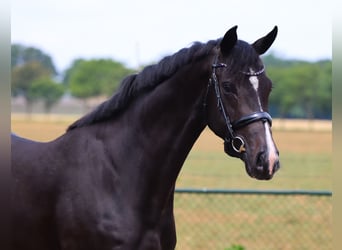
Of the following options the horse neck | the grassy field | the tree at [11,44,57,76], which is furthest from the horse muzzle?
the tree at [11,44,57,76]

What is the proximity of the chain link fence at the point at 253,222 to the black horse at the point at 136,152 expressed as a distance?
Result: 8.80ft

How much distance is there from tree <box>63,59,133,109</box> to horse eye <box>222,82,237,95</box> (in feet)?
240

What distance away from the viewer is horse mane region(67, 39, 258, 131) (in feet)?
10.5

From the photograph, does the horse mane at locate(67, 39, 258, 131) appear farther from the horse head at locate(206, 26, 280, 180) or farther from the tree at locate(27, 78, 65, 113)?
the tree at locate(27, 78, 65, 113)

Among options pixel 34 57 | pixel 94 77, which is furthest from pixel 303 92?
pixel 34 57

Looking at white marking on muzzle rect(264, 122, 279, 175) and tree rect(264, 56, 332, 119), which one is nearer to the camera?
white marking on muzzle rect(264, 122, 279, 175)

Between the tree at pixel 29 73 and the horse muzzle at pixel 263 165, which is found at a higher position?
the horse muzzle at pixel 263 165

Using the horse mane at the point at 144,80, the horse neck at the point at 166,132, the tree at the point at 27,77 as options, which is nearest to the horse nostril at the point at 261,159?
the horse neck at the point at 166,132

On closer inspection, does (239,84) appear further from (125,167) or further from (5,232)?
(5,232)

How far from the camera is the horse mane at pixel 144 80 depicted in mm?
3207

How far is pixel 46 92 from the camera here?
73.8 m

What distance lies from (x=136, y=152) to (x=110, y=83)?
75.4 meters

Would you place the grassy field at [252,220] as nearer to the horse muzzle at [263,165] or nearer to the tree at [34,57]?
the horse muzzle at [263,165]

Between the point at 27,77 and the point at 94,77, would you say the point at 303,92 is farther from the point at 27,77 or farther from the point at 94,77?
the point at 27,77
